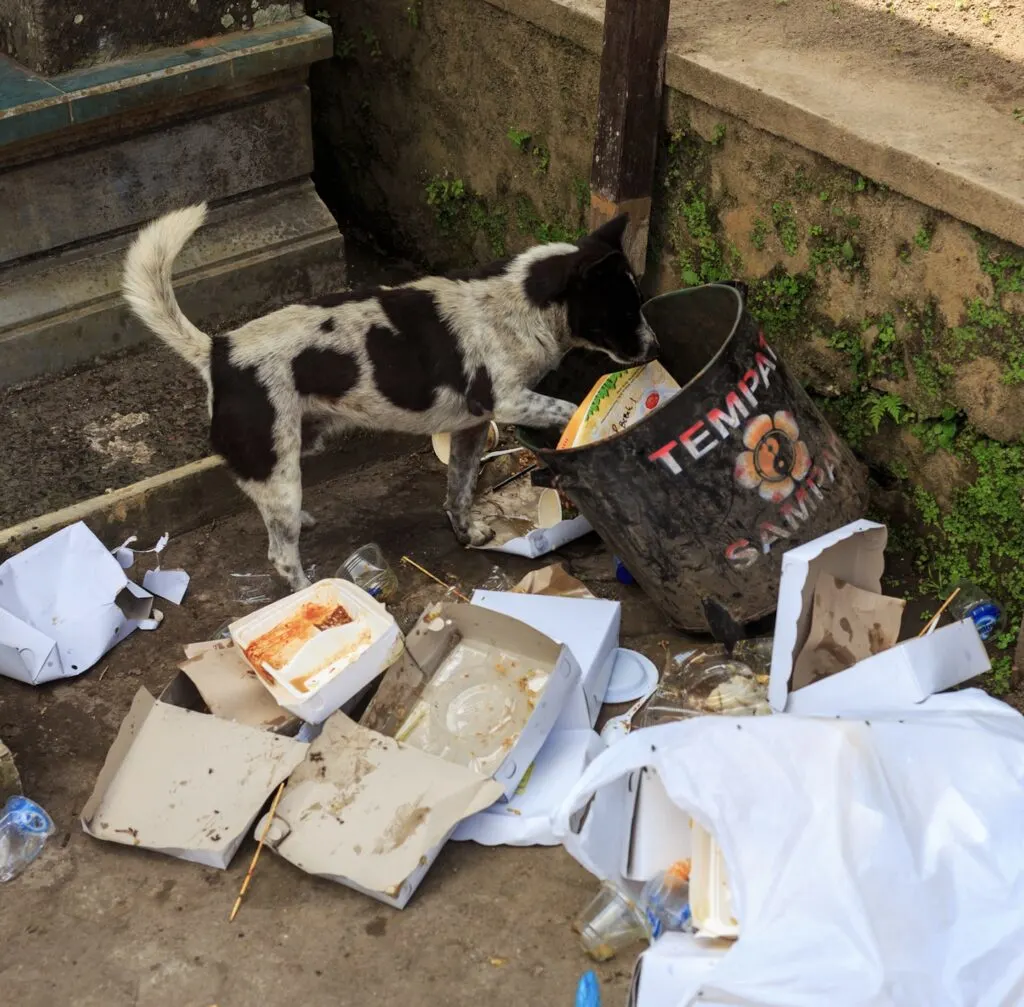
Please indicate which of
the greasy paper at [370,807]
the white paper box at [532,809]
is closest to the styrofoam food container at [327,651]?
the greasy paper at [370,807]

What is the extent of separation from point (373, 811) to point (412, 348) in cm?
141

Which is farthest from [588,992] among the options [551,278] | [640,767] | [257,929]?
[551,278]

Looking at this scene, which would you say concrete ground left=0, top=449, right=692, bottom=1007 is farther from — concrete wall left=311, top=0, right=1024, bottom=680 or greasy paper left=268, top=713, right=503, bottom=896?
concrete wall left=311, top=0, right=1024, bottom=680

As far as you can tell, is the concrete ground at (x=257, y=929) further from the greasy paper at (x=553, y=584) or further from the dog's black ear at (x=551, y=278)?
the dog's black ear at (x=551, y=278)

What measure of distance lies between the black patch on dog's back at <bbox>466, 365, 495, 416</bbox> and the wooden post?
31.7 inches

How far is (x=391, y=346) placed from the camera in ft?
12.3

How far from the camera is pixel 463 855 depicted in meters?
3.11

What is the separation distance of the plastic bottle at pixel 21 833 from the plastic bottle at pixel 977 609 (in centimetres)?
254

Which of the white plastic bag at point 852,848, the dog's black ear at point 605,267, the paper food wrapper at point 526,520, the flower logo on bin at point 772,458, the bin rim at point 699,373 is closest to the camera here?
the white plastic bag at point 852,848

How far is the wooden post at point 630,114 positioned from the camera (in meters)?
3.90

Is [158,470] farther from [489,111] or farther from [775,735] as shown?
[775,735]

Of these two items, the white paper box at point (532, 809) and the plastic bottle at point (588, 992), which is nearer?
the plastic bottle at point (588, 992)

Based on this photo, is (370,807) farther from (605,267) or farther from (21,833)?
(605,267)

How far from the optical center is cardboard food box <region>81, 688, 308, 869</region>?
3.07 m
